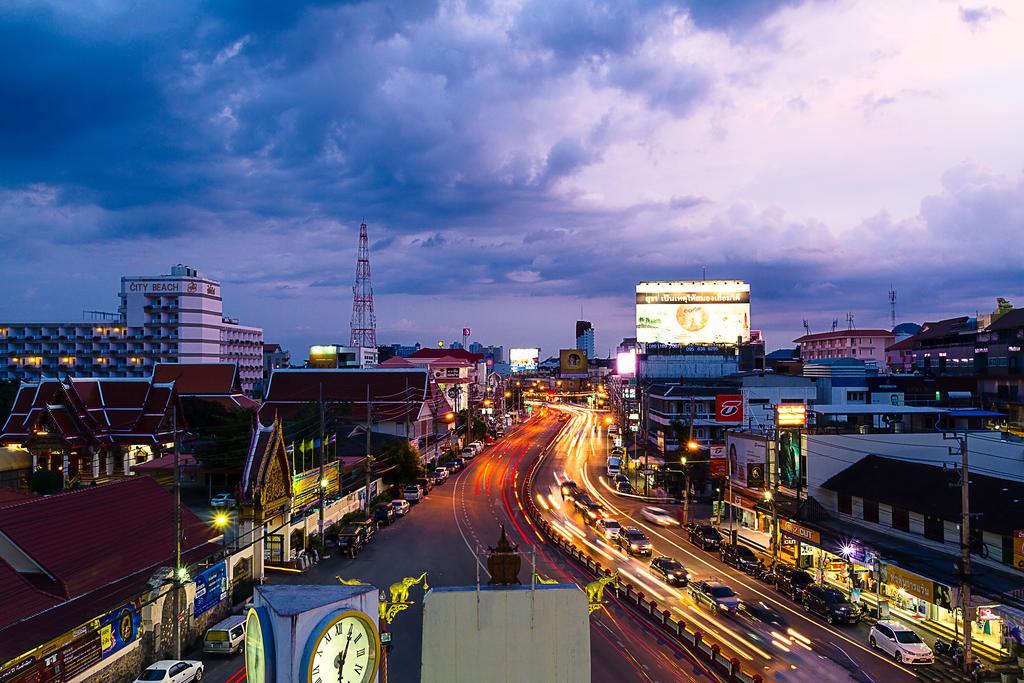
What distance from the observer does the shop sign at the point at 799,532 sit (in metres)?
34.2

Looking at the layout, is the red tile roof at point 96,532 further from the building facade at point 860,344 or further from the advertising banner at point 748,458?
the building facade at point 860,344

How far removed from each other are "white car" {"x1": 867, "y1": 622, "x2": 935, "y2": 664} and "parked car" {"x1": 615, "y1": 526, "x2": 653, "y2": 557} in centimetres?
1451

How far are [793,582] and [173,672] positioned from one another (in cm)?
2555

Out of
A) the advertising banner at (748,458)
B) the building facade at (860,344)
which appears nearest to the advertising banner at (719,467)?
the advertising banner at (748,458)

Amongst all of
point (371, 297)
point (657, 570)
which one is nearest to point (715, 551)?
point (657, 570)

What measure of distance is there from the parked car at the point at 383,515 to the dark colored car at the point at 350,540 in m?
6.02

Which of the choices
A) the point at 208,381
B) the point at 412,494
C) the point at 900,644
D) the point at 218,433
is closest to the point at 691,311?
the point at 412,494

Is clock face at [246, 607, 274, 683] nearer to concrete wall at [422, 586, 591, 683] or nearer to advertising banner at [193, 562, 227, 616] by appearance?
concrete wall at [422, 586, 591, 683]

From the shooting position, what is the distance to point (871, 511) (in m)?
34.7

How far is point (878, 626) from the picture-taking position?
25297mm

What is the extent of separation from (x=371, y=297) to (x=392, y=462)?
3016 inches

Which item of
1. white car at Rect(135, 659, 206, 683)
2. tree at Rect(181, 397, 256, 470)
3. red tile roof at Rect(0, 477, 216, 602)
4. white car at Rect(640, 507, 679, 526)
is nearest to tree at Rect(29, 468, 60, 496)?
tree at Rect(181, 397, 256, 470)

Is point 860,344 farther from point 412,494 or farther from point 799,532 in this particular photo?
point 799,532

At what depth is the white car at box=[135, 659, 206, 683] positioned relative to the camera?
69.6ft
